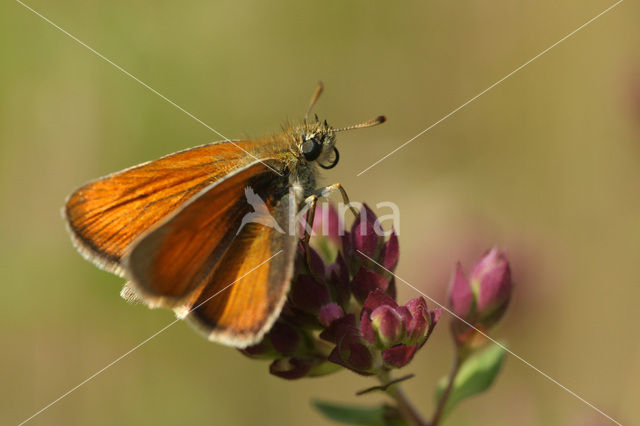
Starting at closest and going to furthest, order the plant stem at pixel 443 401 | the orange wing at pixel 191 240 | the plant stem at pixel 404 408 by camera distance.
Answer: the orange wing at pixel 191 240, the plant stem at pixel 404 408, the plant stem at pixel 443 401

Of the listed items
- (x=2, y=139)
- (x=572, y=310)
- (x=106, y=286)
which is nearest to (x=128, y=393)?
(x=106, y=286)

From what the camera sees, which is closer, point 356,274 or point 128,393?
point 356,274

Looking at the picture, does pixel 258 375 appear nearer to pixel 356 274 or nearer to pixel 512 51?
pixel 356 274

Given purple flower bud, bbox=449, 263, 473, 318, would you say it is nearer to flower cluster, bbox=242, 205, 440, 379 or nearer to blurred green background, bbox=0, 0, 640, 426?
flower cluster, bbox=242, 205, 440, 379

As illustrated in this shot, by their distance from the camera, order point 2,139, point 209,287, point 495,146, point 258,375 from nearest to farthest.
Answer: point 209,287
point 258,375
point 2,139
point 495,146

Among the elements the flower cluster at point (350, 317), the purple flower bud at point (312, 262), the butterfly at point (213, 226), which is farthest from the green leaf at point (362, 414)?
the butterfly at point (213, 226)

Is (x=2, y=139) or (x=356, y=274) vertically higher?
(x=2, y=139)

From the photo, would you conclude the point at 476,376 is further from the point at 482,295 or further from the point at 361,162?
the point at 361,162

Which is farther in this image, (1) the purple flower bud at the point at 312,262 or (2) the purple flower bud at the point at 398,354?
(1) the purple flower bud at the point at 312,262

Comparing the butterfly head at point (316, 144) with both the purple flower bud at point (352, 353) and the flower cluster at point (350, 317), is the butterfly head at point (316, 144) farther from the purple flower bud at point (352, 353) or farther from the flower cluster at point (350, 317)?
the purple flower bud at point (352, 353)
